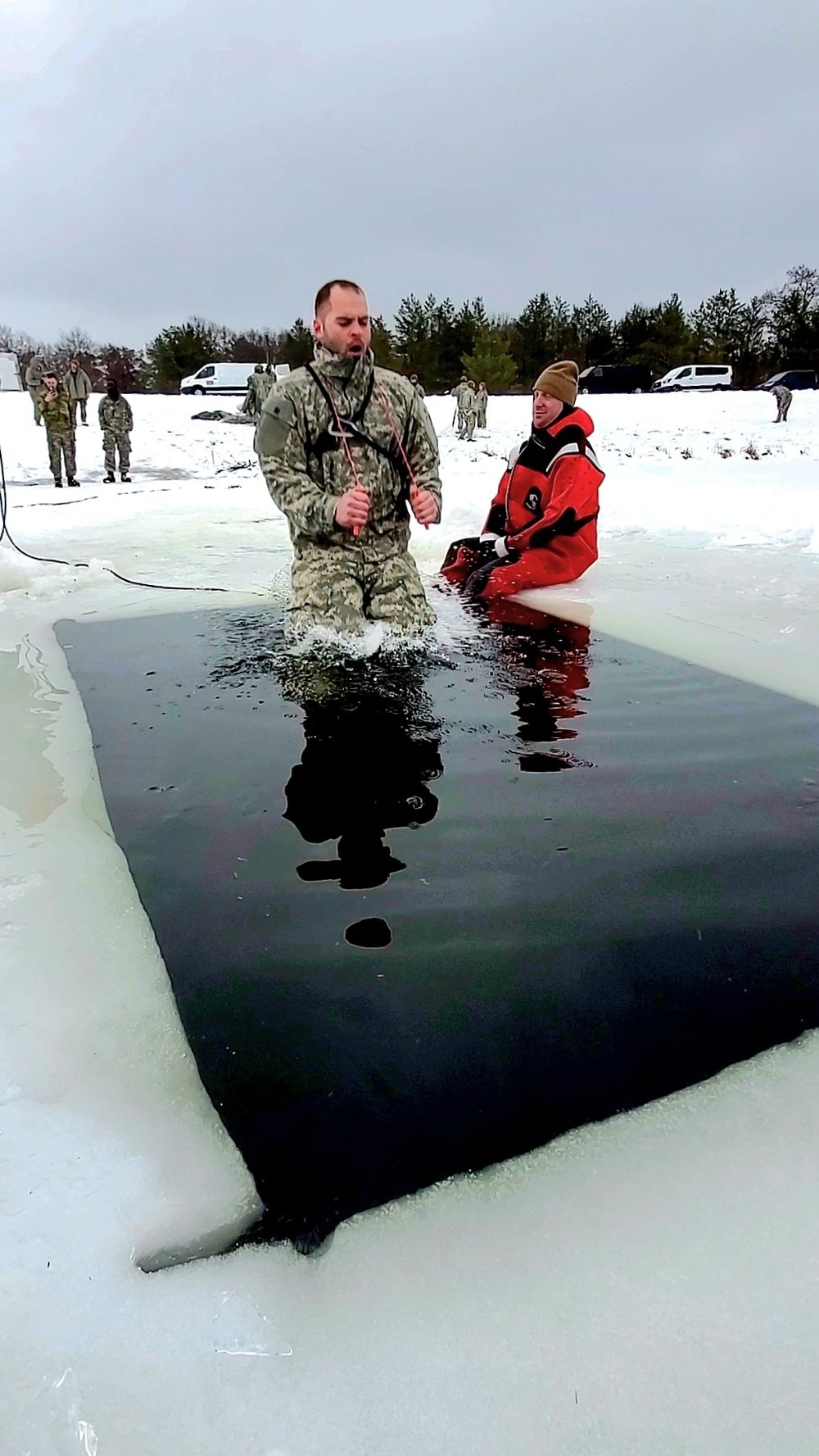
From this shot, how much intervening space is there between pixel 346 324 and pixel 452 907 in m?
3.05

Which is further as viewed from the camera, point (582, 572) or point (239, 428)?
point (239, 428)

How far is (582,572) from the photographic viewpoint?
6012mm

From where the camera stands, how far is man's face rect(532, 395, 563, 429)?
5.39m

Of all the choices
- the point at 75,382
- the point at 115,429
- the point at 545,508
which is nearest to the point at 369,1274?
the point at 545,508

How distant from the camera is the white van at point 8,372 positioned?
82.6ft

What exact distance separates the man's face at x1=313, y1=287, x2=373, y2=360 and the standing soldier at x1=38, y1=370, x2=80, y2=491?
10.8 metres

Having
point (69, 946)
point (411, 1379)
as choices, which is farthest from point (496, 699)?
point (411, 1379)

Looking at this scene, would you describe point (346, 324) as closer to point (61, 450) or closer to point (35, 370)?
point (61, 450)

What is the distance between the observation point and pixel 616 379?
121ft

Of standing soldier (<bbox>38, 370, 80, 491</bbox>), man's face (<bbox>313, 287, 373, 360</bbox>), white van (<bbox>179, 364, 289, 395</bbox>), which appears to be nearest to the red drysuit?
man's face (<bbox>313, 287, 373, 360</bbox>)

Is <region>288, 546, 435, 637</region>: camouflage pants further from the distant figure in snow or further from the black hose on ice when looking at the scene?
the distant figure in snow

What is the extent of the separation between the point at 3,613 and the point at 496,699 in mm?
3320

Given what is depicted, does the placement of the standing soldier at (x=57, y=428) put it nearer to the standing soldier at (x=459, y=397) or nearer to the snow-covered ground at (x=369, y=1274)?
the standing soldier at (x=459, y=397)

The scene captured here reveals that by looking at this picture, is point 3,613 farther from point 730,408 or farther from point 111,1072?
point 730,408
